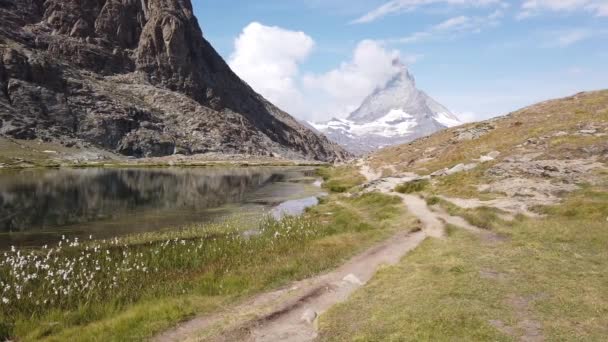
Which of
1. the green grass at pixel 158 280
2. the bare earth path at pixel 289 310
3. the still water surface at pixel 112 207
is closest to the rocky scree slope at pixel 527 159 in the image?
the green grass at pixel 158 280

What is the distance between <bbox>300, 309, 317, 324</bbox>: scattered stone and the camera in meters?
20.3

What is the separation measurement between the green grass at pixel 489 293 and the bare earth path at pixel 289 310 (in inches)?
43.8

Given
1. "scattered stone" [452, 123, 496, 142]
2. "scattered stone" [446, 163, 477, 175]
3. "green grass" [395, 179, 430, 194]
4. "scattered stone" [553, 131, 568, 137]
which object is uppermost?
"scattered stone" [452, 123, 496, 142]

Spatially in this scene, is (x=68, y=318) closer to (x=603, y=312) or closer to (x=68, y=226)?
(x=603, y=312)

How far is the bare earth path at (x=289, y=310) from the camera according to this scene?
62.7ft

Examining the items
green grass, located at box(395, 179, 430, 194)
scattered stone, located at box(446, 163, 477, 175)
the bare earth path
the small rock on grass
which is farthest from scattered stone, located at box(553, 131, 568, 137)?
the small rock on grass

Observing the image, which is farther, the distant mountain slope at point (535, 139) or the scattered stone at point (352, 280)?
the distant mountain slope at point (535, 139)

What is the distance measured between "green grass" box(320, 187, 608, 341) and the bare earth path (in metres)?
1.11

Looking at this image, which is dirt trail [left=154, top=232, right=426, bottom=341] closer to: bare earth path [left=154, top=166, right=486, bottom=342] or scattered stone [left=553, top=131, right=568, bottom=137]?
bare earth path [left=154, top=166, right=486, bottom=342]

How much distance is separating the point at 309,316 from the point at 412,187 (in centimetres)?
5247

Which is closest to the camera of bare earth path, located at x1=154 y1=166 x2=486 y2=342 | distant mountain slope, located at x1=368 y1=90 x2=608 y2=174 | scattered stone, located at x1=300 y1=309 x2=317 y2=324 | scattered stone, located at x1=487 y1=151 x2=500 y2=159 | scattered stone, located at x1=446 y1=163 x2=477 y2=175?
bare earth path, located at x1=154 y1=166 x2=486 y2=342

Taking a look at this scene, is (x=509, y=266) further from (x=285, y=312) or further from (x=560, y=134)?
(x=560, y=134)

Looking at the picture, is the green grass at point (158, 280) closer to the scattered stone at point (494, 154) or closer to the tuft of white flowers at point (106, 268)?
the tuft of white flowers at point (106, 268)

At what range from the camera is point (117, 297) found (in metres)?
24.8
